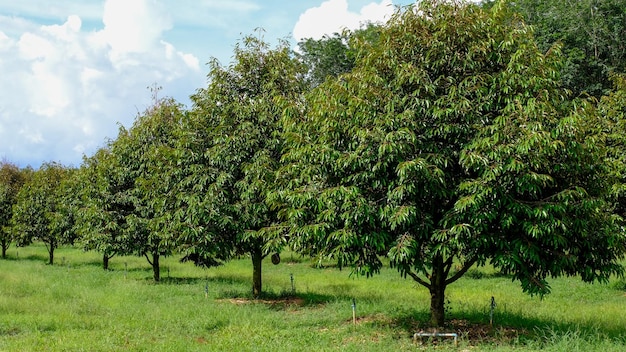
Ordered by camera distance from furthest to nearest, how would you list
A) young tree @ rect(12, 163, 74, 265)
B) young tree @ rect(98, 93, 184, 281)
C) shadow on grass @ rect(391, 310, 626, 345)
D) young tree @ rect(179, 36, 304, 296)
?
young tree @ rect(12, 163, 74, 265) < young tree @ rect(98, 93, 184, 281) < young tree @ rect(179, 36, 304, 296) < shadow on grass @ rect(391, 310, 626, 345)

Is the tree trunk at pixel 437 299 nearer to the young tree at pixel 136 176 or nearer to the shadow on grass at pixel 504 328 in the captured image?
the shadow on grass at pixel 504 328

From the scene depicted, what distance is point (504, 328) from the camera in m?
15.1

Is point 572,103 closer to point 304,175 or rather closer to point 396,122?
point 396,122

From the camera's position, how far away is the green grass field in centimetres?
1339

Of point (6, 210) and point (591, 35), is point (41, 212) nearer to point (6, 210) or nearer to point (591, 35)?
point (6, 210)

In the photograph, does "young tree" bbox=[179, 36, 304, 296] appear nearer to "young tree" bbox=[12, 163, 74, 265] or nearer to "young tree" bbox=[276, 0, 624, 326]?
"young tree" bbox=[276, 0, 624, 326]

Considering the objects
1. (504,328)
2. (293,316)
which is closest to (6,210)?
(293,316)

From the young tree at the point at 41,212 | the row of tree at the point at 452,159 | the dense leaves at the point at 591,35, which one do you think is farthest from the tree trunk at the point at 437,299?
the dense leaves at the point at 591,35

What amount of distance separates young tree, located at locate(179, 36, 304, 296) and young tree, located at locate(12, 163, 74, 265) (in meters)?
25.6

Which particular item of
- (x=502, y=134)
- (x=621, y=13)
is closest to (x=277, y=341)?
(x=502, y=134)

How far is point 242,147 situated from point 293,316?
6464 millimetres

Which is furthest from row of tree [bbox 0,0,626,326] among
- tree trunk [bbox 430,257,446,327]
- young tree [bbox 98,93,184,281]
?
young tree [bbox 98,93,184,281]

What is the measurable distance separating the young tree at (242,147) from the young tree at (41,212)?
25556 mm

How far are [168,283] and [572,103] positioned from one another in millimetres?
22259
